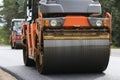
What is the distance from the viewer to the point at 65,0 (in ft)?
47.1

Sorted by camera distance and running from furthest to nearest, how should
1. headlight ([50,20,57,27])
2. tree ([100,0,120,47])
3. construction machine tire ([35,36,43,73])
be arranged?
1. tree ([100,0,120,47])
2. construction machine tire ([35,36,43,73])
3. headlight ([50,20,57,27])

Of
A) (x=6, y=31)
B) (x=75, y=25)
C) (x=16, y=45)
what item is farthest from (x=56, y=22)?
(x=6, y=31)

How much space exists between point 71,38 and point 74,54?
0.44m

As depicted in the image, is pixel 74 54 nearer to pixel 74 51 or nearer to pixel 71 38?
pixel 74 51

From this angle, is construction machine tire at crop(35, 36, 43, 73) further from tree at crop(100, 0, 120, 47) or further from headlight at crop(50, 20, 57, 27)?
tree at crop(100, 0, 120, 47)

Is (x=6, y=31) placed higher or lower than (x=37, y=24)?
lower

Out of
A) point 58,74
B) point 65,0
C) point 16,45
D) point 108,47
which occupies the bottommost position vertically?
point 16,45

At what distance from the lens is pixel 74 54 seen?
13375mm

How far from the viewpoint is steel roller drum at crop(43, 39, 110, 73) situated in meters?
13.3

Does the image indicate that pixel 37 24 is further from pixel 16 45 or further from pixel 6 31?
pixel 6 31

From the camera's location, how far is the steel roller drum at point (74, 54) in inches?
524

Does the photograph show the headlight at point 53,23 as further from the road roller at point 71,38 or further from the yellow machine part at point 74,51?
the yellow machine part at point 74,51

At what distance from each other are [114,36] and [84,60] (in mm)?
47167

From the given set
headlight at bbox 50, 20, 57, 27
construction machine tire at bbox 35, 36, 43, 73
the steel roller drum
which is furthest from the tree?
headlight at bbox 50, 20, 57, 27
